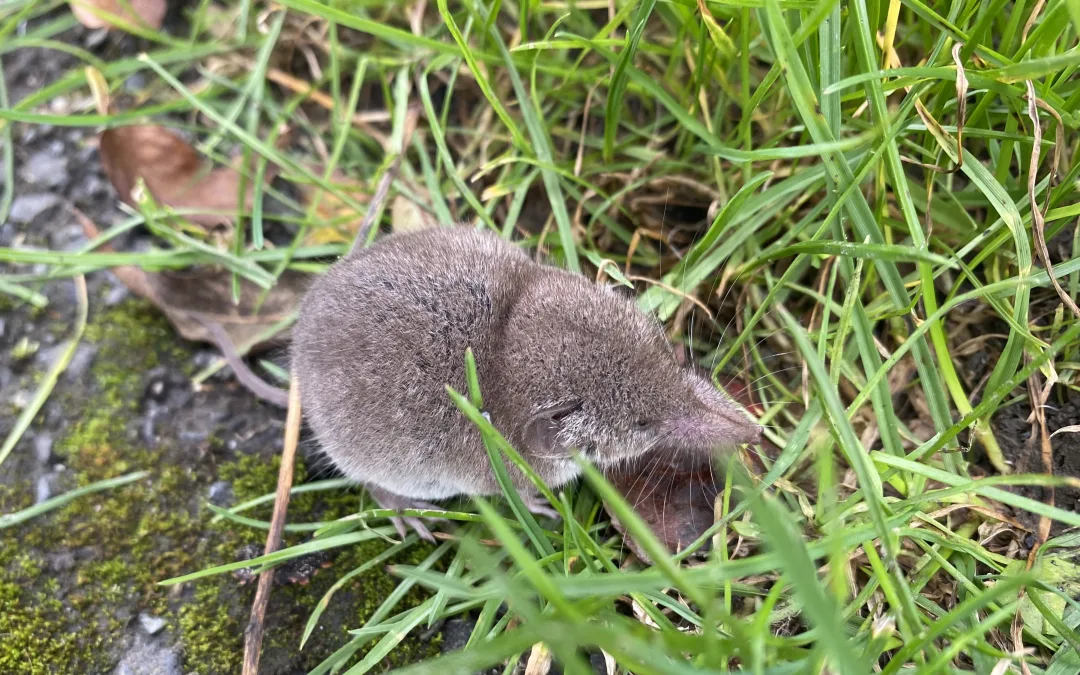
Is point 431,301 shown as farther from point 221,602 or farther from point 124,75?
point 124,75

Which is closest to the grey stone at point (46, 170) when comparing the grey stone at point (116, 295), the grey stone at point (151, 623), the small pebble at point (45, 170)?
the small pebble at point (45, 170)

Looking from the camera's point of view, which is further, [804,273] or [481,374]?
[804,273]

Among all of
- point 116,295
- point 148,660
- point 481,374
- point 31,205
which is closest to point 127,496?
point 148,660

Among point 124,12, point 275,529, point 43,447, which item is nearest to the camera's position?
point 275,529

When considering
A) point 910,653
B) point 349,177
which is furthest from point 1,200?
point 910,653

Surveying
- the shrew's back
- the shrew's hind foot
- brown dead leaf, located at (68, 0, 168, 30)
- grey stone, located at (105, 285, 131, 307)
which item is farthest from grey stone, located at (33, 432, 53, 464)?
brown dead leaf, located at (68, 0, 168, 30)

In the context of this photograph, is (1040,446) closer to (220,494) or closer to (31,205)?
(220,494)

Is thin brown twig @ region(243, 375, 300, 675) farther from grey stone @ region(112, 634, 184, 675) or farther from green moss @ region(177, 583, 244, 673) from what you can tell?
grey stone @ region(112, 634, 184, 675)
